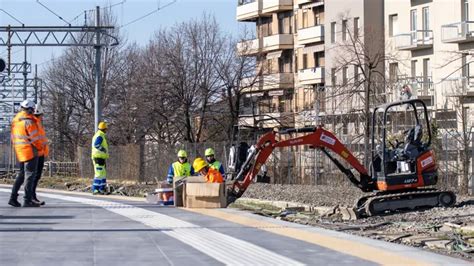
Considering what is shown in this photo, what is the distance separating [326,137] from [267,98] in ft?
152

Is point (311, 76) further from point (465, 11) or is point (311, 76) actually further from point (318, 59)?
point (465, 11)

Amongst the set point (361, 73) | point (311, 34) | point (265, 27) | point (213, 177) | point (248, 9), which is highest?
point (248, 9)

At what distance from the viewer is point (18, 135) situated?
20594 millimetres

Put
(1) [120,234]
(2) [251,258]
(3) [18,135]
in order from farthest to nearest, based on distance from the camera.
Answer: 1. (3) [18,135]
2. (1) [120,234]
3. (2) [251,258]

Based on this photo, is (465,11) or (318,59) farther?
(318,59)

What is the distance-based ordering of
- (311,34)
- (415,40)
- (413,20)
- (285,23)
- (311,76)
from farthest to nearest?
(285,23) → (311,34) → (311,76) → (413,20) → (415,40)

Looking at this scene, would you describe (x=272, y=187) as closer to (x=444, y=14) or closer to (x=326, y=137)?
(x=326, y=137)

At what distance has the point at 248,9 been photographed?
253 feet

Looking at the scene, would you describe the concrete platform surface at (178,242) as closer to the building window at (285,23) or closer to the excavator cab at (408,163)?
the excavator cab at (408,163)

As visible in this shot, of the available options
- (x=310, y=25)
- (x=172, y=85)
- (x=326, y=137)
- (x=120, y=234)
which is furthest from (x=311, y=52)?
(x=120, y=234)

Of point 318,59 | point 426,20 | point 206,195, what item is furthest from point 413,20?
point 206,195

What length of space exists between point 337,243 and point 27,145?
28.7 ft

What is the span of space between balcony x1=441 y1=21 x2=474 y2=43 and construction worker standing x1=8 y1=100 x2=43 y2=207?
33.2 metres

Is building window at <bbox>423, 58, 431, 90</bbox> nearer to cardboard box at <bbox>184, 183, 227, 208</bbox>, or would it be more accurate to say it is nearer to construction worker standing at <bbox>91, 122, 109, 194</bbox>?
construction worker standing at <bbox>91, 122, 109, 194</bbox>
